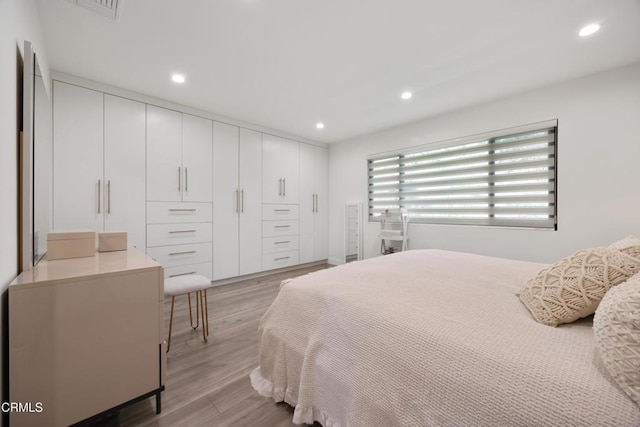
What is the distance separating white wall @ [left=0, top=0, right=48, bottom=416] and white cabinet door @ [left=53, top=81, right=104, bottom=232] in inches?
57.7

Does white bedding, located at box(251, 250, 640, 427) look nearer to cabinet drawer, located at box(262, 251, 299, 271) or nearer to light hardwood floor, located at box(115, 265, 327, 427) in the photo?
light hardwood floor, located at box(115, 265, 327, 427)

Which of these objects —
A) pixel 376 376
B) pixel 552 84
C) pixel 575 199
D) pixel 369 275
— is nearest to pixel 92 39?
pixel 369 275

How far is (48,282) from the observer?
3.47 ft

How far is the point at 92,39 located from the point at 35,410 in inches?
99.3

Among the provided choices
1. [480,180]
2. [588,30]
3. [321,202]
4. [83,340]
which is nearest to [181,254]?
[83,340]

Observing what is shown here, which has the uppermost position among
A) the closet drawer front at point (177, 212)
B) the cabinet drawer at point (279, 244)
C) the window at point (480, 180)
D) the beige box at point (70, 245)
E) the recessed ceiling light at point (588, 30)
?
the recessed ceiling light at point (588, 30)

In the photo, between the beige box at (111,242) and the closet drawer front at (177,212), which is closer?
the beige box at (111,242)

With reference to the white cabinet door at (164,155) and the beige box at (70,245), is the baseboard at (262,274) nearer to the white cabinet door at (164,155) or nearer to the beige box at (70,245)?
the white cabinet door at (164,155)

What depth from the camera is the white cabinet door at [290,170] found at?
4.31 m

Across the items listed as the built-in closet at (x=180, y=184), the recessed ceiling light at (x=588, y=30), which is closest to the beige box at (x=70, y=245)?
the built-in closet at (x=180, y=184)

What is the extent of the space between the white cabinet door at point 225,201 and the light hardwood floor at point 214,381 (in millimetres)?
938

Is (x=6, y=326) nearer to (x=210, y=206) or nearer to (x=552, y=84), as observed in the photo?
(x=210, y=206)

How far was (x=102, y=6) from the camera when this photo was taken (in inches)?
64.3

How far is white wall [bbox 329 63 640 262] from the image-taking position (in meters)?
2.26
